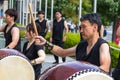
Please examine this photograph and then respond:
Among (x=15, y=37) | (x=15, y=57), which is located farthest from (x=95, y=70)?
(x=15, y=37)

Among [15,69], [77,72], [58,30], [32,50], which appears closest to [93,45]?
[77,72]

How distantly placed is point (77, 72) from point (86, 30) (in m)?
0.85

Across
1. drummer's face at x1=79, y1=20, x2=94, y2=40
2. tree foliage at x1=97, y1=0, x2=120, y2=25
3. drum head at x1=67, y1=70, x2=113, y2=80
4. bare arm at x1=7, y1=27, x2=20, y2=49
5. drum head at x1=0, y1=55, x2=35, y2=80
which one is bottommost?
tree foliage at x1=97, y1=0, x2=120, y2=25

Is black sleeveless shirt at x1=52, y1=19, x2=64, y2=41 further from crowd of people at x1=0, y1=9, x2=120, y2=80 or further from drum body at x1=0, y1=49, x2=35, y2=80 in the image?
drum body at x1=0, y1=49, x2=35, y2=80

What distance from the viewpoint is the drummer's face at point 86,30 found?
452 cm

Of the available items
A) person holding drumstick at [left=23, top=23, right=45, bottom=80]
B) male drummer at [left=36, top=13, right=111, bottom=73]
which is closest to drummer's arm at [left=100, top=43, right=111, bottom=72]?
male drummer at [left=36, top=13, right=111, bottom=73]

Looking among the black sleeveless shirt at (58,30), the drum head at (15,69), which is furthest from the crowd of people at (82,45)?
the black sleeveless shirt at (58,30)

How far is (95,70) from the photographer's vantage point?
382 cm

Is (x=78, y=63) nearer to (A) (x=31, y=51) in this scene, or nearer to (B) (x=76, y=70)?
(B) (x=76, y=70)

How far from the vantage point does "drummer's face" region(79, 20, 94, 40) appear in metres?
4.52

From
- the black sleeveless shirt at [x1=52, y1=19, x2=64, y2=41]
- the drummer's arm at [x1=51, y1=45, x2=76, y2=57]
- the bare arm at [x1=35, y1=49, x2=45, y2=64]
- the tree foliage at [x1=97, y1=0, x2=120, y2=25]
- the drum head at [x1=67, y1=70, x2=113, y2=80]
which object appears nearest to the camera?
the drum head at [x1=67, y1=70, x2=113, y2=80]

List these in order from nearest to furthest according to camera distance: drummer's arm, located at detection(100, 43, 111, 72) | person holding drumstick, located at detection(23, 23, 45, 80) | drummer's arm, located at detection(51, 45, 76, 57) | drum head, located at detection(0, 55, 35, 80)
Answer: drummer's arm, located at detection(100, 43, 111, 72), drummer's arm, located at detection(51, 45, 76, 57), drum head, located at detection(0, 55, 35, 80), person holding drumstick, located at detection(23, 23, 45, 80)

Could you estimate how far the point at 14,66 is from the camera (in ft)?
18.0

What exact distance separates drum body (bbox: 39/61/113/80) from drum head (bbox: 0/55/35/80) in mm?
1532
